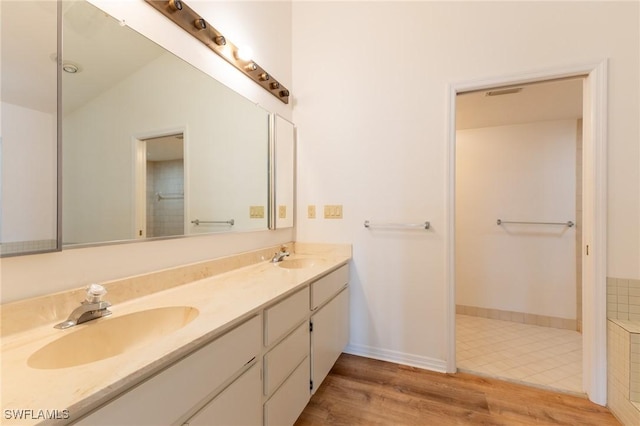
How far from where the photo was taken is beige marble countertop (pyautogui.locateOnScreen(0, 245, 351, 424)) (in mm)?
532

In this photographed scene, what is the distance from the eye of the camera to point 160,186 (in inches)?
52.3

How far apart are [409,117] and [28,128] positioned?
6.81ft

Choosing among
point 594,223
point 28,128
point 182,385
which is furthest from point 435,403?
point 28,128

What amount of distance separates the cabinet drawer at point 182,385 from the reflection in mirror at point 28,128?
61cm

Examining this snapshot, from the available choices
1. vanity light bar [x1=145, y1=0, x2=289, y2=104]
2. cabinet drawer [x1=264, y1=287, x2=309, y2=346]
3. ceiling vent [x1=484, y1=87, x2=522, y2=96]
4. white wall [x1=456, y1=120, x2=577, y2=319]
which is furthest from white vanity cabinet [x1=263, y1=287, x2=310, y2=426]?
white wall [x1=456, y1=120, x2=577, y2=319]

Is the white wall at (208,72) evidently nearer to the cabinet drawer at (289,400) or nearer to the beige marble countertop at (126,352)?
the beige marble countertop at (126,352)

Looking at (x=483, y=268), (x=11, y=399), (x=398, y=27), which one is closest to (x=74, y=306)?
(x=11, y=399)

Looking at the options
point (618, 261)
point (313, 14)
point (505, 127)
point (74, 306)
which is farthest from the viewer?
point (505, 127)

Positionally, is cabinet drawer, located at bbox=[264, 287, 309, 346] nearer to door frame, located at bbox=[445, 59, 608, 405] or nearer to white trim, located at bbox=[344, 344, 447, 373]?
white trim, located at bbox=[344, 344, 447, 373]

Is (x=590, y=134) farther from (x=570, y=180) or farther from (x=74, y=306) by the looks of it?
(x=74, y=306)

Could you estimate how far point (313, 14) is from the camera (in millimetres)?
2398

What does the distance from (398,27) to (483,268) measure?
104 inches

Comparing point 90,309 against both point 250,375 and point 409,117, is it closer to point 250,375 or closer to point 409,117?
point 250,375

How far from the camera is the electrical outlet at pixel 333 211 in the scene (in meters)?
2.29
